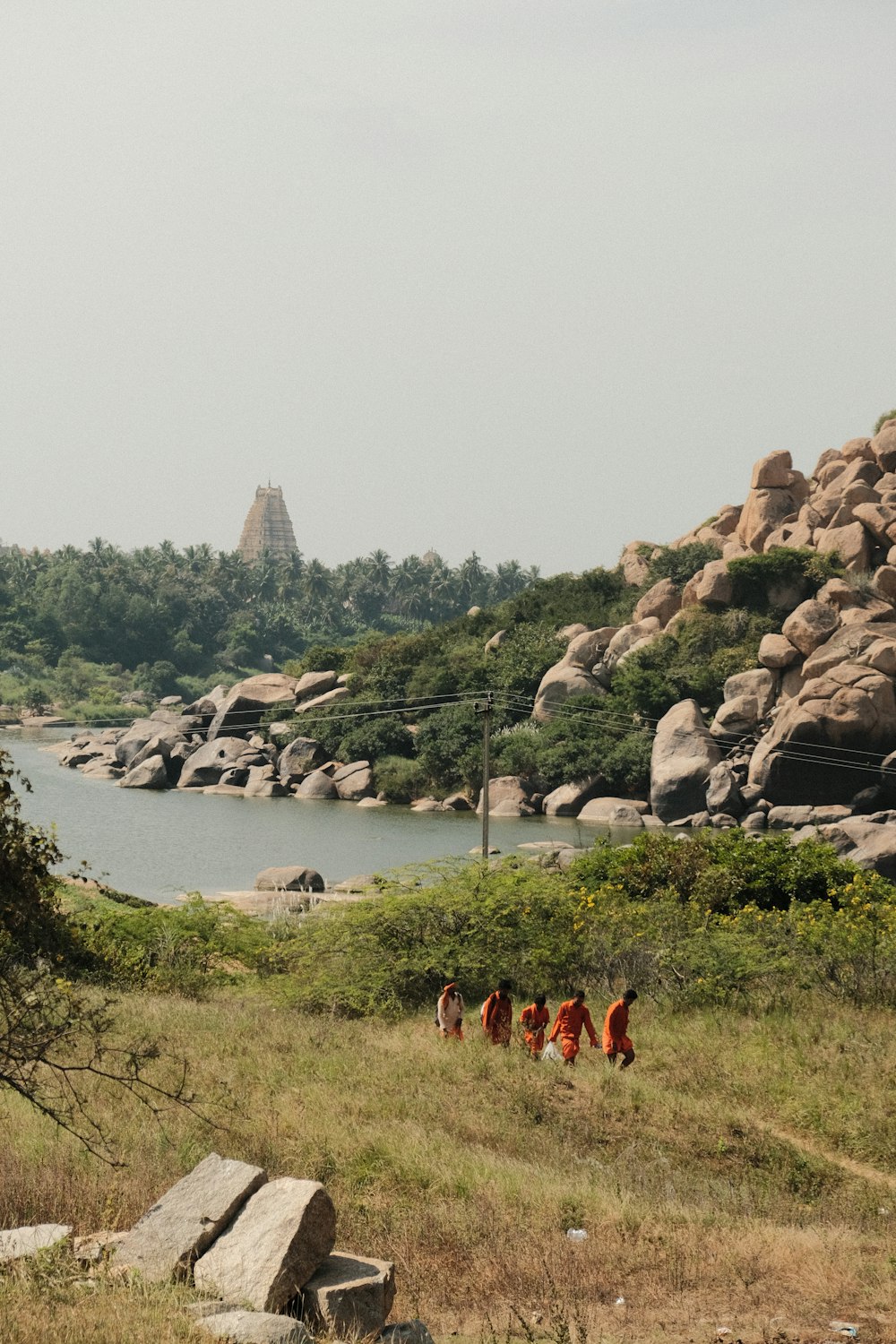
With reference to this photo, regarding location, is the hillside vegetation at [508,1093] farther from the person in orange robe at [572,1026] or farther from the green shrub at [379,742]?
the green shrub at [379,742]

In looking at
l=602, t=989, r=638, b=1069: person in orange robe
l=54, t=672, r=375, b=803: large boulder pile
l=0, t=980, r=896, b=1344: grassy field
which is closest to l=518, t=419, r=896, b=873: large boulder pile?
l=54, t=672, r=375, b=803: large boulder pile

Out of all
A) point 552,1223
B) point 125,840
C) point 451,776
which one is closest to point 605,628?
point 451,776

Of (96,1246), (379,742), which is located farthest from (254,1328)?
(379,742)

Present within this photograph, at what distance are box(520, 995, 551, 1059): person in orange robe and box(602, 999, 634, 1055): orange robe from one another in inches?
32.2

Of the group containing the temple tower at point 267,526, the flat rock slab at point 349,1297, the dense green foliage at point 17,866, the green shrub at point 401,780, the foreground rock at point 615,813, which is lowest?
the foreground rock at point 615,813

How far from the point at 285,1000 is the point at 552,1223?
28.6 feet

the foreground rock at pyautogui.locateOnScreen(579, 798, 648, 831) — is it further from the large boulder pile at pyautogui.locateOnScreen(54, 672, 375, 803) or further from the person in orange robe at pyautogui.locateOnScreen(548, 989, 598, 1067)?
the person in orange robe at pyautogui.locateOnScreen(548, 989, 598, 1067)

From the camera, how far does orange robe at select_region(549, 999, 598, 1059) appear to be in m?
13.5

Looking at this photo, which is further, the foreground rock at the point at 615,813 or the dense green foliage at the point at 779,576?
the dense green foliage at the point at 779,576

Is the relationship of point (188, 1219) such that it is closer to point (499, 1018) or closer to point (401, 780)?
point (499, 1018)

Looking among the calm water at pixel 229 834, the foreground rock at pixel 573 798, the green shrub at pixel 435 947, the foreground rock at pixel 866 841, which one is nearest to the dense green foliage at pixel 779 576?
the foreground rock at pixel 573 798

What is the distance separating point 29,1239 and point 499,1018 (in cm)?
758

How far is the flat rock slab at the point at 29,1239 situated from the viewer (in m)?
7.04

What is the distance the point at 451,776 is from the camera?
183 feet
